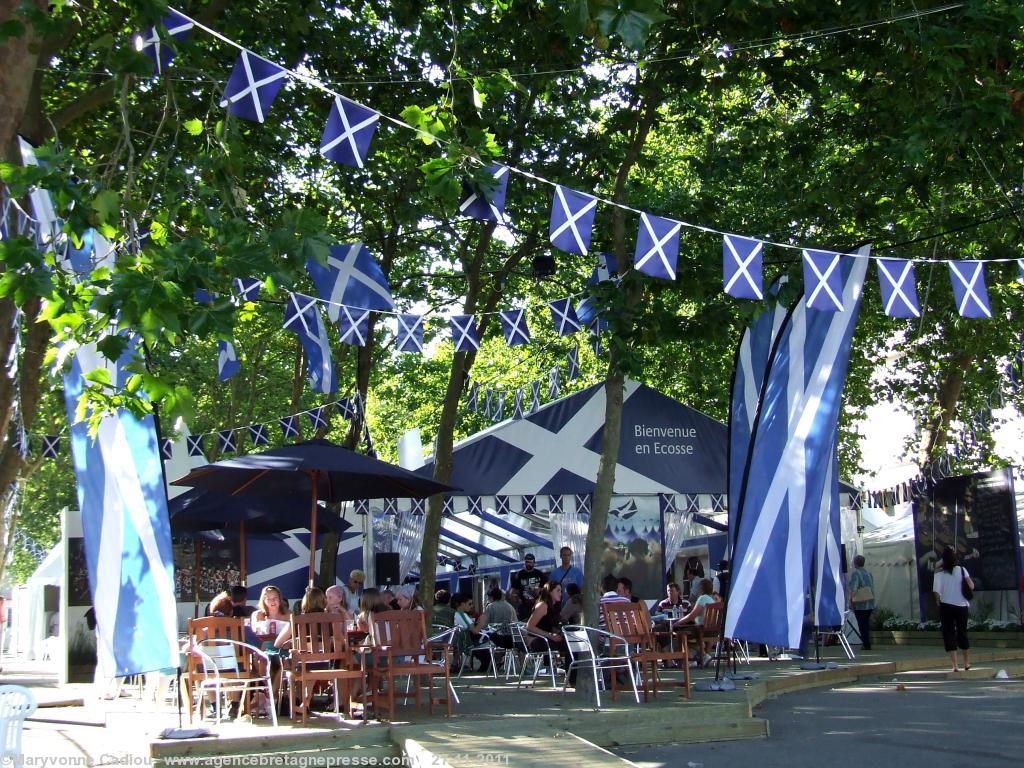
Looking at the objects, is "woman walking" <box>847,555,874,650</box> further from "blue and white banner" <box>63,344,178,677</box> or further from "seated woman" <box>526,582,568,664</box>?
"blue and white banner" <box>63,344,178,677</box>

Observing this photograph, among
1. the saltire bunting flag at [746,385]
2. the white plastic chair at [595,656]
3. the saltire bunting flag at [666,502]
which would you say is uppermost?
the saltire bunting flag at [746,385]

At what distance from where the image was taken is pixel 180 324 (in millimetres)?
6133

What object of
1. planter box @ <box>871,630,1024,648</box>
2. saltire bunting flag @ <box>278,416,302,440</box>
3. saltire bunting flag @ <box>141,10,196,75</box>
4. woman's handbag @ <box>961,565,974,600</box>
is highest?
saltire bunting flag @ <box>141,10,196,75</box>

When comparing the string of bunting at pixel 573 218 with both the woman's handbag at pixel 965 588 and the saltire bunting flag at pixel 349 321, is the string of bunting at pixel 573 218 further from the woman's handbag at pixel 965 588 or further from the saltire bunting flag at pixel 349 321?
the woman's handbag at pixel 965 588

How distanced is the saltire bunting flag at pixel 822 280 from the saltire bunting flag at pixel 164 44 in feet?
17.6

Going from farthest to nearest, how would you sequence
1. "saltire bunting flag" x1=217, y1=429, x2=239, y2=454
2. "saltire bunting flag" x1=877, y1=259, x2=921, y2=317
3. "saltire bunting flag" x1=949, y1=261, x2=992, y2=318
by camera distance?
"saltire bunting flag" x1=217, y1=429, x2=239, y2=454 → "saltire bunting flag" x1=949, y1=261, x2=992, y2=318 → "saltire bunting flag" x1=877, y1=259, x2=921, y2=317

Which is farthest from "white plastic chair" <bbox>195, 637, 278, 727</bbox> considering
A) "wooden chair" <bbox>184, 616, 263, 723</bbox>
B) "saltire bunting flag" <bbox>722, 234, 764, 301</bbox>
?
"saltire bunting flag" <bbox>722, 234, 764, 301</bbox>

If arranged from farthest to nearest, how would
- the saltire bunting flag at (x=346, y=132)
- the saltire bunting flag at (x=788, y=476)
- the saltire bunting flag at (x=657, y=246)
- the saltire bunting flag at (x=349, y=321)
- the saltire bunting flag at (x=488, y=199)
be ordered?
the saltire bunting flag at (x=349, y=321)
the saltire bunting flag at (x=788, y=476)
the saltire bunting flag at (x=657, y=246)
the saltire bunting flag at (x=488, y=199)
the saltire bunting flag at (x=346, y=132)

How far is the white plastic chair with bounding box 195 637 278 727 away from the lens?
9.04 meters

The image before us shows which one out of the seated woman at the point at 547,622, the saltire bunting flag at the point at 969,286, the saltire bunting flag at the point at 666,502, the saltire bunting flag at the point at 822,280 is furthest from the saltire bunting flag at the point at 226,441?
the saltire bunting flag at the point at 969,286

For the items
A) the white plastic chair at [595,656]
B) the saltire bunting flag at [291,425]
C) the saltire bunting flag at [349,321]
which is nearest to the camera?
the white plastic chair at [595,656]

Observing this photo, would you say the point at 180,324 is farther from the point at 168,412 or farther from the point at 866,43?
the point at 866,43

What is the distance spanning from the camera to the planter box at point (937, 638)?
18.5 meters

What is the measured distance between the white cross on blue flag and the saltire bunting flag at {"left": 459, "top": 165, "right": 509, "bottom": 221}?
3.16 meters
